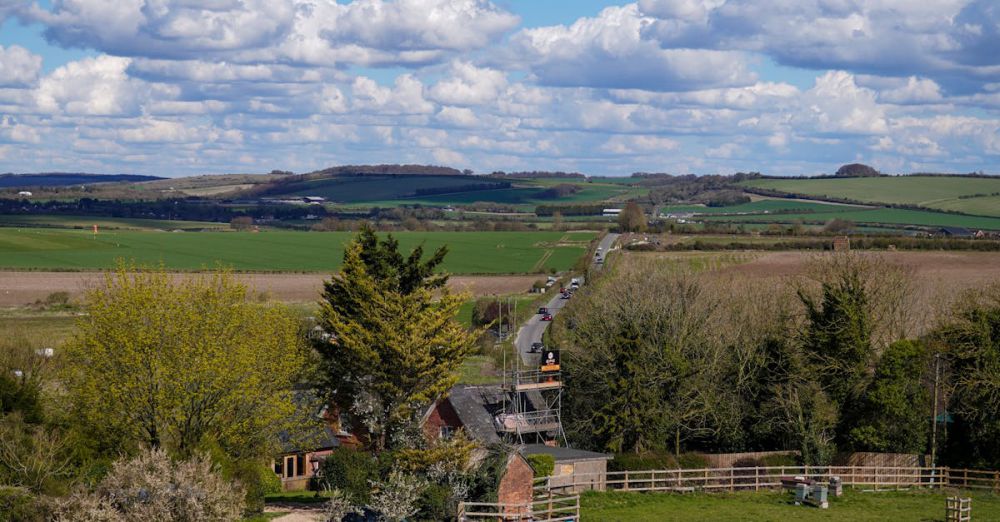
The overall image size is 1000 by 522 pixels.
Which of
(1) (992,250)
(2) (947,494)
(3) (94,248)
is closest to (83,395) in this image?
(2) (947,494)

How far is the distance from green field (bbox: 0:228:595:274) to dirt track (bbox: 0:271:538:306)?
4.64m

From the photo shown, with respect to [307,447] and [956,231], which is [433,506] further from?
[956,231]

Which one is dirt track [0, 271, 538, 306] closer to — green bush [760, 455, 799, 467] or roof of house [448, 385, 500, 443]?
roof of house [448, 385, 500, 443]

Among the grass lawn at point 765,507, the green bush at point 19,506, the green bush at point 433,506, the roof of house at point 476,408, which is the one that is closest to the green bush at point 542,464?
the grass lawn at point 765,507

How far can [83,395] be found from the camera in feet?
144

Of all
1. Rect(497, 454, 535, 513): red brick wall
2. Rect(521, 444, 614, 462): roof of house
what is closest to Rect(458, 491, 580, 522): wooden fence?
Rect(497, 454, 535, 513): red brick wall

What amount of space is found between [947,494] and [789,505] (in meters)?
8.17

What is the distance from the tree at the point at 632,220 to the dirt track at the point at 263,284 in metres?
38.7

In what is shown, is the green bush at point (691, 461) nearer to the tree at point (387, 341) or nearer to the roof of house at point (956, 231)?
the tree at point (387, 341)

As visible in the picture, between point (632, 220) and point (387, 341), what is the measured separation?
4904 inches

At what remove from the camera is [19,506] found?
3522 centimetres

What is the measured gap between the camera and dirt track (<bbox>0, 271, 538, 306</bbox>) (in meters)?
112

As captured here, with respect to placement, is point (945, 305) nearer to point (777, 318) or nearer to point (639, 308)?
point (777, 318)

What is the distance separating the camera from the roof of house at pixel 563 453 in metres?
Answer: 47.5
